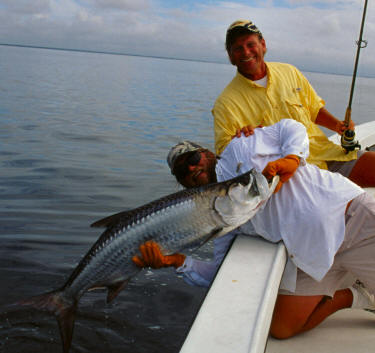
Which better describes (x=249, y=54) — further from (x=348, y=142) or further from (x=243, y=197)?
(x=243, y=197)

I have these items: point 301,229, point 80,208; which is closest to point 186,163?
point 301,229

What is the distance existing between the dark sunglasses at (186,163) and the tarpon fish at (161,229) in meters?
0.35

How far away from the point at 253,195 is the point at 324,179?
1.58 feet

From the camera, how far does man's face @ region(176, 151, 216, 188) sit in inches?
102

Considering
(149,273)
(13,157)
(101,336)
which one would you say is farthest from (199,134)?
(101,336)

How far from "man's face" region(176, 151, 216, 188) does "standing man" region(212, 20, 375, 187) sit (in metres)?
0.78

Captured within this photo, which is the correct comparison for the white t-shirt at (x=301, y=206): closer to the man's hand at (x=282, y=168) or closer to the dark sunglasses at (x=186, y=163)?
the man's hand at (x=282, y=168)

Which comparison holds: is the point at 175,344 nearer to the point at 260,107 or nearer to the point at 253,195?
the point at 253,195

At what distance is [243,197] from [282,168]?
0.26 m

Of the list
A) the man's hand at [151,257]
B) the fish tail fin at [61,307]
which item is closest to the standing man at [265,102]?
the man's hand at [151,257]

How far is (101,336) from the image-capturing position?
326 centimetres

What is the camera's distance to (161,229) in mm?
2236

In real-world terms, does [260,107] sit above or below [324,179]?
above

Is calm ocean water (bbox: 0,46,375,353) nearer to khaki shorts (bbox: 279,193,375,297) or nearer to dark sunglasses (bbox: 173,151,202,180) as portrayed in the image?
dark sunglasses (bbox: 173,151,202,180)
